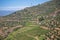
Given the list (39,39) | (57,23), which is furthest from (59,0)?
(39,39)

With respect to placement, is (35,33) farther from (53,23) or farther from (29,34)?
(53,23)

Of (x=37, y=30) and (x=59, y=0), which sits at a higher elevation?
(x=59, y=0)

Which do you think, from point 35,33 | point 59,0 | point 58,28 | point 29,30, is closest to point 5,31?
point 29,30

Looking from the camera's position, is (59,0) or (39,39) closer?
(39,39)

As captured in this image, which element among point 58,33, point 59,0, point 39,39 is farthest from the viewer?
point 59,0

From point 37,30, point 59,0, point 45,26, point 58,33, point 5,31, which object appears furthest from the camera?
point 59,0

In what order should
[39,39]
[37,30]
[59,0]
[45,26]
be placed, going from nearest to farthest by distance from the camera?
[39,39]
[37,30]
[45,26]
[59,0]

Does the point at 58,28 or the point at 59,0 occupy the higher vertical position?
the point at 59,0

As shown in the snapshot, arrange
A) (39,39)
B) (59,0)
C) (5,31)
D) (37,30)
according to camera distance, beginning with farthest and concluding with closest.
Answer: (59,0) → (5,31) → (37,30) → (39,39)

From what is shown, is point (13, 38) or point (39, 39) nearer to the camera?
point (39, 39)

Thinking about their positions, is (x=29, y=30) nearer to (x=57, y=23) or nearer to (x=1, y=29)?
(x=57, y=23)
